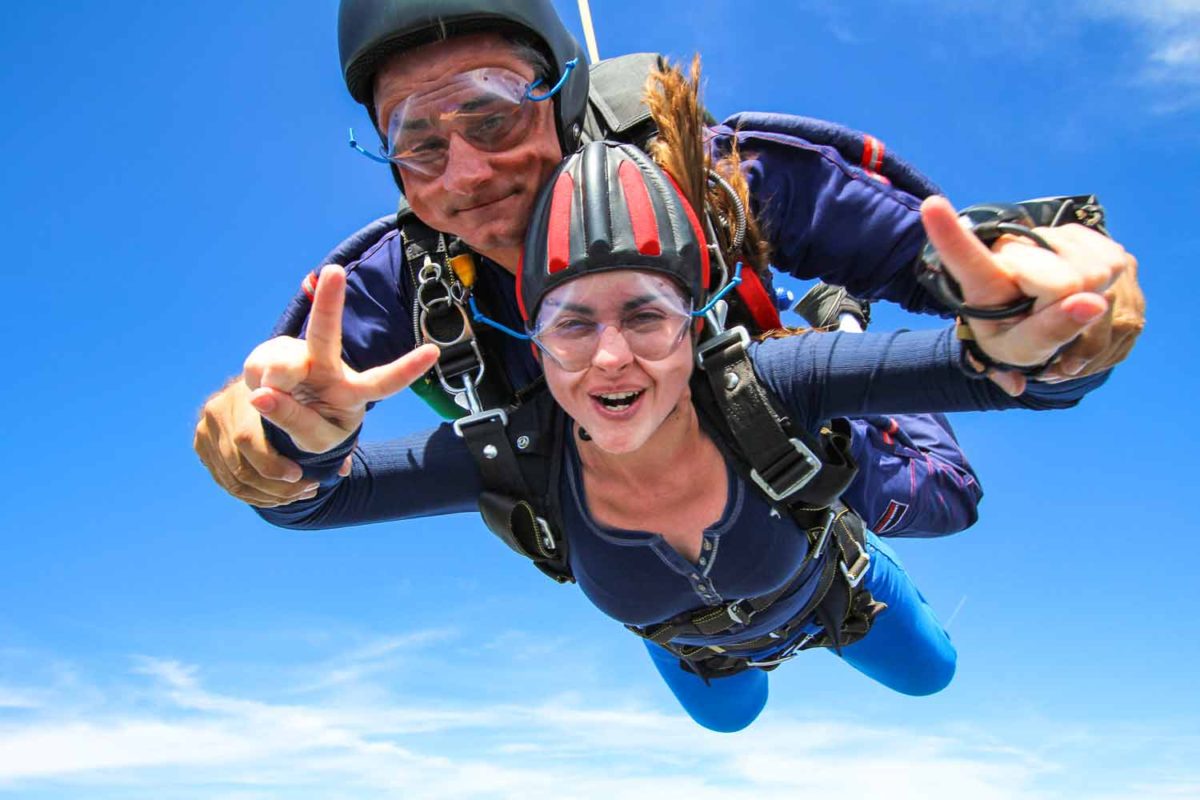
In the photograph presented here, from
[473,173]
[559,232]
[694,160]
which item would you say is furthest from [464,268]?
[694,160]

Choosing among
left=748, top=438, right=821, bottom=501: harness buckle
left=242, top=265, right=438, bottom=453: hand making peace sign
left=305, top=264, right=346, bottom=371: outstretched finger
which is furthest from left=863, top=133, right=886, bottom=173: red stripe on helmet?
left=305, top=264, right=346, bottom=371: outstretched finger

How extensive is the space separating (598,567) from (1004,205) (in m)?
1.52

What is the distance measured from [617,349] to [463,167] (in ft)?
2.59

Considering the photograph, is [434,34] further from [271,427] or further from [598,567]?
[598,567]

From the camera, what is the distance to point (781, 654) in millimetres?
4137

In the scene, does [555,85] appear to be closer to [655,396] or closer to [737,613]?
[655,396]

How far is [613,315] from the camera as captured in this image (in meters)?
2.44

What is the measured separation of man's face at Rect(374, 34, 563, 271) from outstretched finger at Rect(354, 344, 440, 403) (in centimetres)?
85

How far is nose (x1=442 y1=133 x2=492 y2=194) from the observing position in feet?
9.16

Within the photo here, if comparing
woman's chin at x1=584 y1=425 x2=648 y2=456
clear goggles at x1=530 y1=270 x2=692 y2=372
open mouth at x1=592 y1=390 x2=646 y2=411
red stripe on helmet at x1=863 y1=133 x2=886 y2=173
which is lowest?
woman's chin at x1=584 y1=425 x2=648 y2=456

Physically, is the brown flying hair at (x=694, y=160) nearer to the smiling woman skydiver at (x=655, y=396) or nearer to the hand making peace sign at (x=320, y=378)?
the smiling woman skydiver at (x=655, y=396)

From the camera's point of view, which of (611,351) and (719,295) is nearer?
(611,351)

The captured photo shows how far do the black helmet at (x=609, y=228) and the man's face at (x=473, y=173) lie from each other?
8.1 inches

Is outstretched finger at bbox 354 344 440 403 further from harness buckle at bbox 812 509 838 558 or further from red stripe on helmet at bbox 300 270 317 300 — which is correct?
harness buckle at bbox 812 509 838 558
